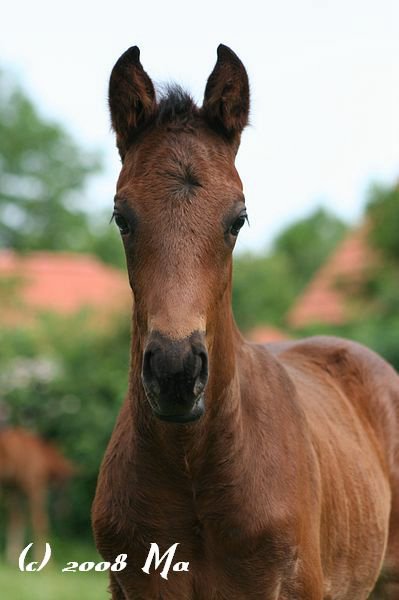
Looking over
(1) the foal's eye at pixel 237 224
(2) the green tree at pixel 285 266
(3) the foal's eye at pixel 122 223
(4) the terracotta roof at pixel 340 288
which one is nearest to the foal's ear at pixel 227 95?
(1) the foal's eye at pixel 237 224

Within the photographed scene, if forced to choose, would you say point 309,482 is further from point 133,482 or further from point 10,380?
point 10,380

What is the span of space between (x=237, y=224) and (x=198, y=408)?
703 mm

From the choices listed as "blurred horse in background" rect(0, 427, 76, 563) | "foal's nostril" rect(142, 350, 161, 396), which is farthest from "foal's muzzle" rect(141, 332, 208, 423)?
"blurred horse in background" rect(0, 427, 76, 563)

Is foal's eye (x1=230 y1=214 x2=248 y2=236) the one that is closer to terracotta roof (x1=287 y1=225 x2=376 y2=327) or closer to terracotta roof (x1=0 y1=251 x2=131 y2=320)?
terracotta roof (x1=287 y1=225 x2=376 y2=327)

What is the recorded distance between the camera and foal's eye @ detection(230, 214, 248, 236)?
368 cm

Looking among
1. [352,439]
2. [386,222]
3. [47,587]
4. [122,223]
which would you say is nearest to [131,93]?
[122,223]

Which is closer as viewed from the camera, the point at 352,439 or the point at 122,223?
the point at 122,223

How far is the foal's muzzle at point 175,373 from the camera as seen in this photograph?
3.24 metres

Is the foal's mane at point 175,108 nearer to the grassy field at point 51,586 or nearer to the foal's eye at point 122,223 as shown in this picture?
the foal's eye at point 122,223

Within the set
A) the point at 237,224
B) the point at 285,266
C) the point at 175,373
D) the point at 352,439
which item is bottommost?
the point at 352,439

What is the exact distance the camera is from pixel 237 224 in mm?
3695

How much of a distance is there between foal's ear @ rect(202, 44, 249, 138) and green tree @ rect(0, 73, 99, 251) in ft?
161

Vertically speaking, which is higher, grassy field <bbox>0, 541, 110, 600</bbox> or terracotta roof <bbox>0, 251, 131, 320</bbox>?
terracotta roof <bbox>0, 251, 131, 320</bbox>

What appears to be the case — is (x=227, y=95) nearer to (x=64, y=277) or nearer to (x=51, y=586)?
(x=51, y=586)
